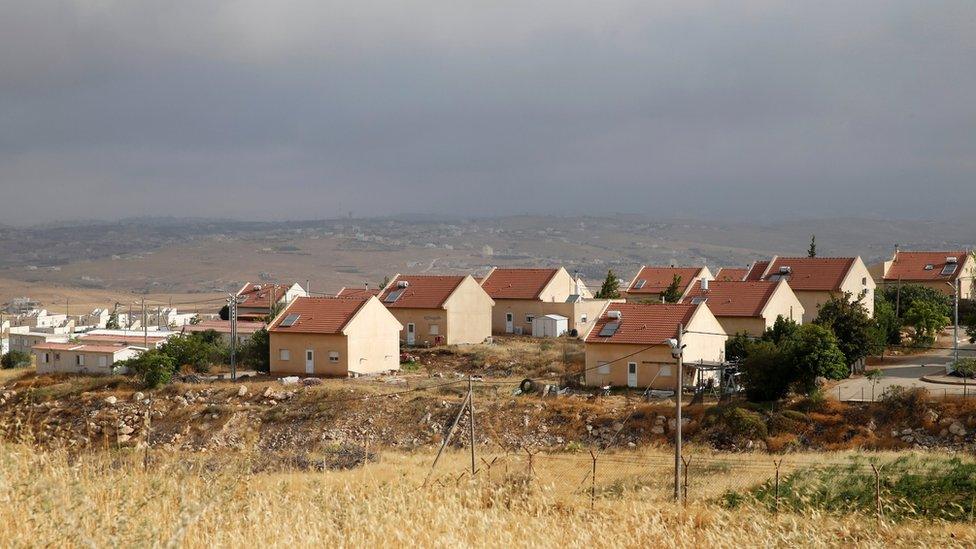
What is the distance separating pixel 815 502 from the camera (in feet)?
53.1

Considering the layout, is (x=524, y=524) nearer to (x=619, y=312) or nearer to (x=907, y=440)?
(x=907, y=440)

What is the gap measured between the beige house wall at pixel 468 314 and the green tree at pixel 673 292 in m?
9.77

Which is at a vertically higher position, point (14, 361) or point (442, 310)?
point (442, 310)

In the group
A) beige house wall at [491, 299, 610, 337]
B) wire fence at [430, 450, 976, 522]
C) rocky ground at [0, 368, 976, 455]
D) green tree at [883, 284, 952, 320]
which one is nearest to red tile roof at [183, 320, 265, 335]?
rocky ground at [0, 368, 976, 455]

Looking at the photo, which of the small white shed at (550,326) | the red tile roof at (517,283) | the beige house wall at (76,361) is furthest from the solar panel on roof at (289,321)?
the red tile roof at (517,283)

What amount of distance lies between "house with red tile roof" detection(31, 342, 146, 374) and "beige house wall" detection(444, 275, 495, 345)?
48.2 feet

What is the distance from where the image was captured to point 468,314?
50.1m

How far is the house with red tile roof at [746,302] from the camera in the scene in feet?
143

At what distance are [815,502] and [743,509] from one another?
388cm

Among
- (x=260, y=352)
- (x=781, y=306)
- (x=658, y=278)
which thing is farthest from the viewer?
(x=658, y=278)

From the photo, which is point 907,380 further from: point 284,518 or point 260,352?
point 284,518

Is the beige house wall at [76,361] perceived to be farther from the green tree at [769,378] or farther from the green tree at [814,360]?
the green tree at [814,360]

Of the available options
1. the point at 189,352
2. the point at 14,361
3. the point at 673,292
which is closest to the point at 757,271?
the point at 673,292

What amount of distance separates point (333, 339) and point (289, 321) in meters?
2.48
